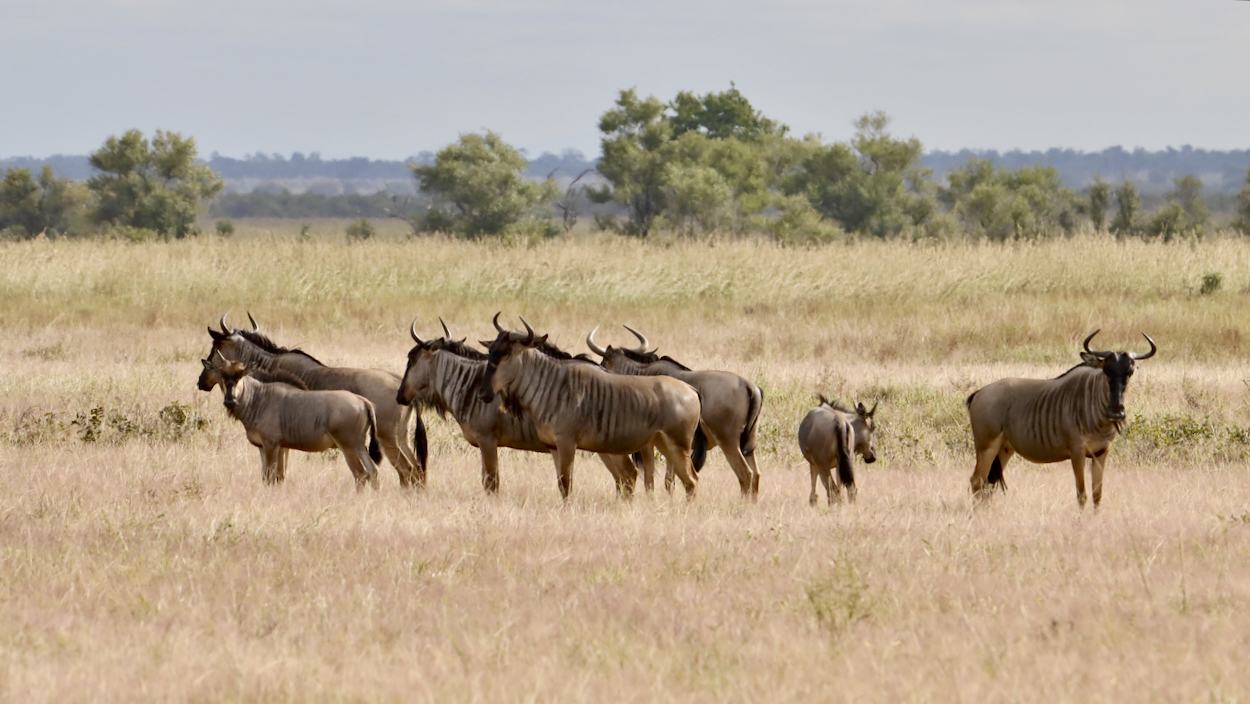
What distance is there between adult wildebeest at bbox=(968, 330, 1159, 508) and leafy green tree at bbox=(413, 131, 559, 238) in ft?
156

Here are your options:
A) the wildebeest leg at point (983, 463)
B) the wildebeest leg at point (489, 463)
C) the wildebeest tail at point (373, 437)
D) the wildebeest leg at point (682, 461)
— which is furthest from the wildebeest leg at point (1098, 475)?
the wildebeest tail at point (373, 437)

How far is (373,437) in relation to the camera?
33.7ft

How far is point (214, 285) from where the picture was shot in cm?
2531

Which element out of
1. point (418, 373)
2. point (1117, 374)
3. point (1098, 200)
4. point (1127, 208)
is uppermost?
point (1098, 200)

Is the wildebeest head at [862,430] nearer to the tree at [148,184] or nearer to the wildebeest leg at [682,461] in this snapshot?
the wildebeest leg at [682,461]

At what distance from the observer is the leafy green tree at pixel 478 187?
2274 inches

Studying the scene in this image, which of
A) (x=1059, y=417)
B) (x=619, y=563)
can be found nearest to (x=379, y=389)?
(x=619, y=563)

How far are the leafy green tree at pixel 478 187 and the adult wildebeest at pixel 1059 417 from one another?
47.6 meters

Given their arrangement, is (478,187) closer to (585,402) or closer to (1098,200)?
(1098,200)

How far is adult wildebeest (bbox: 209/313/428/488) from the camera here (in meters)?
10.7

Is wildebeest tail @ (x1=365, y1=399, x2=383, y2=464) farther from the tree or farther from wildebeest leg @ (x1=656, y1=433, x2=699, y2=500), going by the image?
the tree

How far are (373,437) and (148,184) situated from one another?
5218 cm

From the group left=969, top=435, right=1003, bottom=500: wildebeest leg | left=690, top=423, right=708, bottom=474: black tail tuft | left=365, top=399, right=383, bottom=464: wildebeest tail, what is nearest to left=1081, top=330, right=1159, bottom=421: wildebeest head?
left=969, top=435, right=1003, bottom=500: wildebeest leg

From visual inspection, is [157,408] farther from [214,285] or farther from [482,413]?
[214,285]
